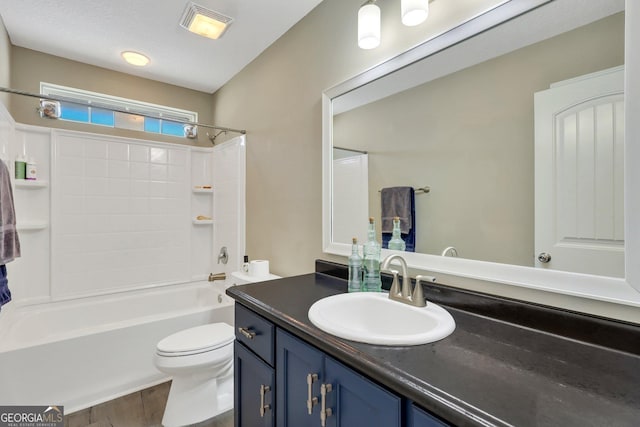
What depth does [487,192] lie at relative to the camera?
1095 millimetres

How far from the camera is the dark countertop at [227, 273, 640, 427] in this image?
1.79ft

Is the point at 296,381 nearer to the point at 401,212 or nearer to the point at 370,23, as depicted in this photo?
the point at 401,212

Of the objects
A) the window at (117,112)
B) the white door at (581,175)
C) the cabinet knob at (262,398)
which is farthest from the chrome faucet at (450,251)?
the window at (117,112)

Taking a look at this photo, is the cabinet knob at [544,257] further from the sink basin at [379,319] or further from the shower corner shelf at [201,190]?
the shower corner shelf at [201,190]

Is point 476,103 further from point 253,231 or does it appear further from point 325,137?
point 253,231

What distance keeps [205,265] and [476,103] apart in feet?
9.50

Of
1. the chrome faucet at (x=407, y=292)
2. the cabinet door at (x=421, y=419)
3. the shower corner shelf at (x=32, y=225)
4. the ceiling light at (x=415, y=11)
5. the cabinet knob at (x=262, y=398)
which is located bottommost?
the cabinet knob at (x=262, y=398)

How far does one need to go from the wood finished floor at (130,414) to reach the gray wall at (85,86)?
7.27ft

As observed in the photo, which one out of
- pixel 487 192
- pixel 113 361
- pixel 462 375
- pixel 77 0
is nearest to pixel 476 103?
pixel 487 192

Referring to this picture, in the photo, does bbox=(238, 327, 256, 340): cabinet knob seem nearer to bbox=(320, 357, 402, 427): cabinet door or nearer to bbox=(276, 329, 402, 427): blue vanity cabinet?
bbox=(276, 329, 402, 427): blue vanity cabinet

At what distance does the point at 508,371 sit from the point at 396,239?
29.4 inches

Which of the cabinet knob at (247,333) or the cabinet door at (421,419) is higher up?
the cabinet door at (421,419)

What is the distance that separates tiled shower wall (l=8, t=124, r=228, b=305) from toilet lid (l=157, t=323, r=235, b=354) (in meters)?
1.02

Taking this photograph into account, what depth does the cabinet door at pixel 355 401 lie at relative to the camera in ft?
2.28
